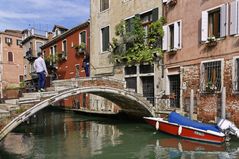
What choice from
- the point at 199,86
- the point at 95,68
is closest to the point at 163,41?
the point at 199,86

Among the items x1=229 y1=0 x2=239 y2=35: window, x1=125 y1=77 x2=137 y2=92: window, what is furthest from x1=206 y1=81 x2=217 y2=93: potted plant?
x1=125 y1=77 x2=137 y2=92: window

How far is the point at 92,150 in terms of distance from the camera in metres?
7.80

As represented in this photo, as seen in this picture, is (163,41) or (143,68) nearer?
(163,41)

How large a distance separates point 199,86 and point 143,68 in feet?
10.7

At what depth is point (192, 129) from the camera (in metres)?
8.35

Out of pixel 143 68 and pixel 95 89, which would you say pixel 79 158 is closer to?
pixel 95 89

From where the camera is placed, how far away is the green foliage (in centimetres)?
1169

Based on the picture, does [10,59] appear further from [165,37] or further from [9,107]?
[9,107]

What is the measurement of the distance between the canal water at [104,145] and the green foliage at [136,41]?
288 cm

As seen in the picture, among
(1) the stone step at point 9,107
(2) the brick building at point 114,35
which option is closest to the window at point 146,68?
(2) the brick building at point 114,35

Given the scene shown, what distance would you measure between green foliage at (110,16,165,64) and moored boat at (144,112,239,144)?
10.8 ft

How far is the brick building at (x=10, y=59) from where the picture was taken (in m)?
31.6

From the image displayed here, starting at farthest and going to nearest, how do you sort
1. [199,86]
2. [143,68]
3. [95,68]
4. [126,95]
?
[95,68]
[143,68]
[126,95]
[199,86]

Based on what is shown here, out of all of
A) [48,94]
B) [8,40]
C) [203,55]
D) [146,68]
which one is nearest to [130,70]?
[146,68]
